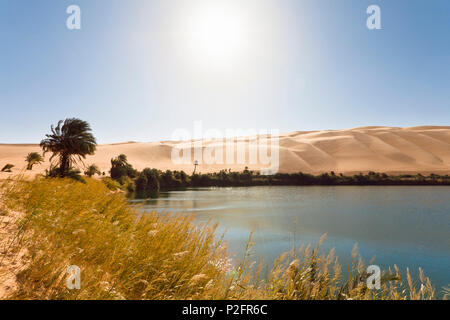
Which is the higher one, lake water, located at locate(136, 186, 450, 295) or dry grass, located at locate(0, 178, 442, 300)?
dry grass, located at locate(0, 178, 442, 300)

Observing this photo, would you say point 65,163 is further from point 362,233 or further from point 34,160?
point 362,233

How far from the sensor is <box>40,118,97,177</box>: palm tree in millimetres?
20877

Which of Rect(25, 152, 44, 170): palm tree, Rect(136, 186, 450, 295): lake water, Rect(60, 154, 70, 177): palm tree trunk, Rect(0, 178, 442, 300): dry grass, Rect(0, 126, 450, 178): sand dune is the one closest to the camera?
Rect(0, 178, 442, 300): dry grass

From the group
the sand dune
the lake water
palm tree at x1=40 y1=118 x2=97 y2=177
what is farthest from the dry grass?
the sand dune

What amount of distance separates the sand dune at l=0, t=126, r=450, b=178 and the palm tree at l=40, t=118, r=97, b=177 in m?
64.0

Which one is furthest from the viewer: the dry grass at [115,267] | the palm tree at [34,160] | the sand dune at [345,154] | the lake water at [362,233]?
the sand dune at [345,154]

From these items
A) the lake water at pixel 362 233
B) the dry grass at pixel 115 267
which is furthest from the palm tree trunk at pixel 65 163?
the dry grass at pixel 115 267

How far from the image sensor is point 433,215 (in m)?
27.9

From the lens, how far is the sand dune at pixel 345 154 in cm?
9188

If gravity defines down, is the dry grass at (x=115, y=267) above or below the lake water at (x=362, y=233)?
above

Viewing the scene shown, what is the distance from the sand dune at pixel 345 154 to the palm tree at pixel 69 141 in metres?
64.0

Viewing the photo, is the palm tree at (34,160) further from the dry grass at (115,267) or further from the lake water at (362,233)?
the dry grass at (115,267)

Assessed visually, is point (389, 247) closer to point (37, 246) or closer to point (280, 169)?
point (37, 246)

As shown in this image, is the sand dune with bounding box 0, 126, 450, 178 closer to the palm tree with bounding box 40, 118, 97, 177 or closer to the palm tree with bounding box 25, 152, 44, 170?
the palm tree with bounding box 25, 152, 44, 170
